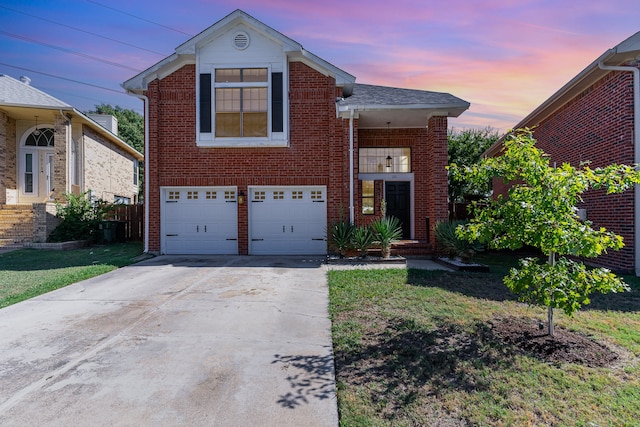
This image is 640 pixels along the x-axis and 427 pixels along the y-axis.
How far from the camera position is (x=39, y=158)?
49.6 feet

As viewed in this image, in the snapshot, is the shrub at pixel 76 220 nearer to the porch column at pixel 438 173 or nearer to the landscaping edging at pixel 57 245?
the landscaping edging at pixel 57 245

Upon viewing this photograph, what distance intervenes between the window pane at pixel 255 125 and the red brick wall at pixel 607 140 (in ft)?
27.8

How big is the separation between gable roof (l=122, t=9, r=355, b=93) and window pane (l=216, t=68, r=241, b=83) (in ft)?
2.94

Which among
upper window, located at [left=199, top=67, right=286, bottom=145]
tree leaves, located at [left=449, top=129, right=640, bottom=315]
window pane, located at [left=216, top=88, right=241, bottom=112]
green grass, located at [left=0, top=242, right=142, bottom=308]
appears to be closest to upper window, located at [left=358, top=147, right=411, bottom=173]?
upper window, located at [left=199, top=67, right=286, bottom=145]

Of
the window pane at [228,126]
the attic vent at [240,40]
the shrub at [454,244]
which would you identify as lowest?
the shrub at [454,244]

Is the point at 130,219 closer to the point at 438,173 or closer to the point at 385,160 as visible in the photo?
the point at 385,160

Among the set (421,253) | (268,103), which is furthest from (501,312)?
(268,103)

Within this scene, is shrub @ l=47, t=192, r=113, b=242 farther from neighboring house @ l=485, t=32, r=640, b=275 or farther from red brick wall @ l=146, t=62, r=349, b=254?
neighboring house @ l=485, t=32, r=640, b=275

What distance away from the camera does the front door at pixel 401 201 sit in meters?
12.2

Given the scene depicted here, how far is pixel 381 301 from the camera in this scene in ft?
18.0

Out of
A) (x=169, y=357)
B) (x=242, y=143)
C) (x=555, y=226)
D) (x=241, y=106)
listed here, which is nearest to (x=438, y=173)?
(x=242, y=143)

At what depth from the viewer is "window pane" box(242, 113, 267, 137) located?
10.8 m

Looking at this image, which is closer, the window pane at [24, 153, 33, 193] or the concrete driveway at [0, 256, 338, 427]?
the concrete driveway at [0, 256, 338, 427]

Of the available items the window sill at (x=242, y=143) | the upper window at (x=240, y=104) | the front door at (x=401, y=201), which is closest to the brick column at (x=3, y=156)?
the window sill at (x=242, y=143)
